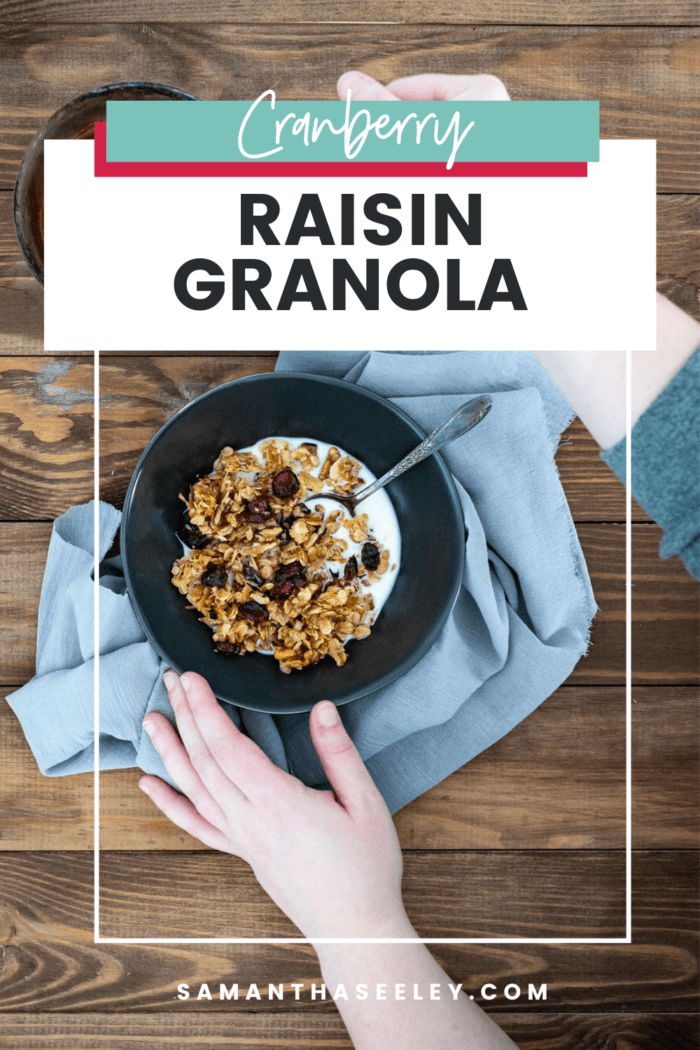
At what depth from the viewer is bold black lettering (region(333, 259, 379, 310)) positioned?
694 mm

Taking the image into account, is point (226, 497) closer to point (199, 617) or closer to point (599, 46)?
point (199, 617)

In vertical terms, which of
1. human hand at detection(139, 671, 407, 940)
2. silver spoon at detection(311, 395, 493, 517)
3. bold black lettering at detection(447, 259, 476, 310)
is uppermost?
bold black lettering at detection(447, 259, 476, 310)

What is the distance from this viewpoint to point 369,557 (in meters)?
0.67

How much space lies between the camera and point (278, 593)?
66 centimetres

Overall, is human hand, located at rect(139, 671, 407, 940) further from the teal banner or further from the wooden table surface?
the teal banner

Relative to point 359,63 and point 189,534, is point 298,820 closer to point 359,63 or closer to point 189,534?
point 189,534

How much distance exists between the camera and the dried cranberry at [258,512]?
2.15 feet

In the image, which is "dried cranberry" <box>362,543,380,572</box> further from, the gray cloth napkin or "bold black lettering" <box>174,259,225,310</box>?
"bold black lettering" <box>174,259,225,310</box>

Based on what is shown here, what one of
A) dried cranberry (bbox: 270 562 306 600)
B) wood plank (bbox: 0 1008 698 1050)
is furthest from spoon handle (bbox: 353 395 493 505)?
wood plank (bbox: 0 1008 698 1050)

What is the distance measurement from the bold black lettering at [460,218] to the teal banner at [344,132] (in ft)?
0.09

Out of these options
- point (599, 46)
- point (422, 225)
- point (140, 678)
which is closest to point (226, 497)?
point (140, 678)

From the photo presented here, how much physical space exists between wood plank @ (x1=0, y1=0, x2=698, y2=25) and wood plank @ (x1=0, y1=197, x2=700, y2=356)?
0.15 metres

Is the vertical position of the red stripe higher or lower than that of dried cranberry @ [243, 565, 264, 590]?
higher

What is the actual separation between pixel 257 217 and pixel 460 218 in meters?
0.16
